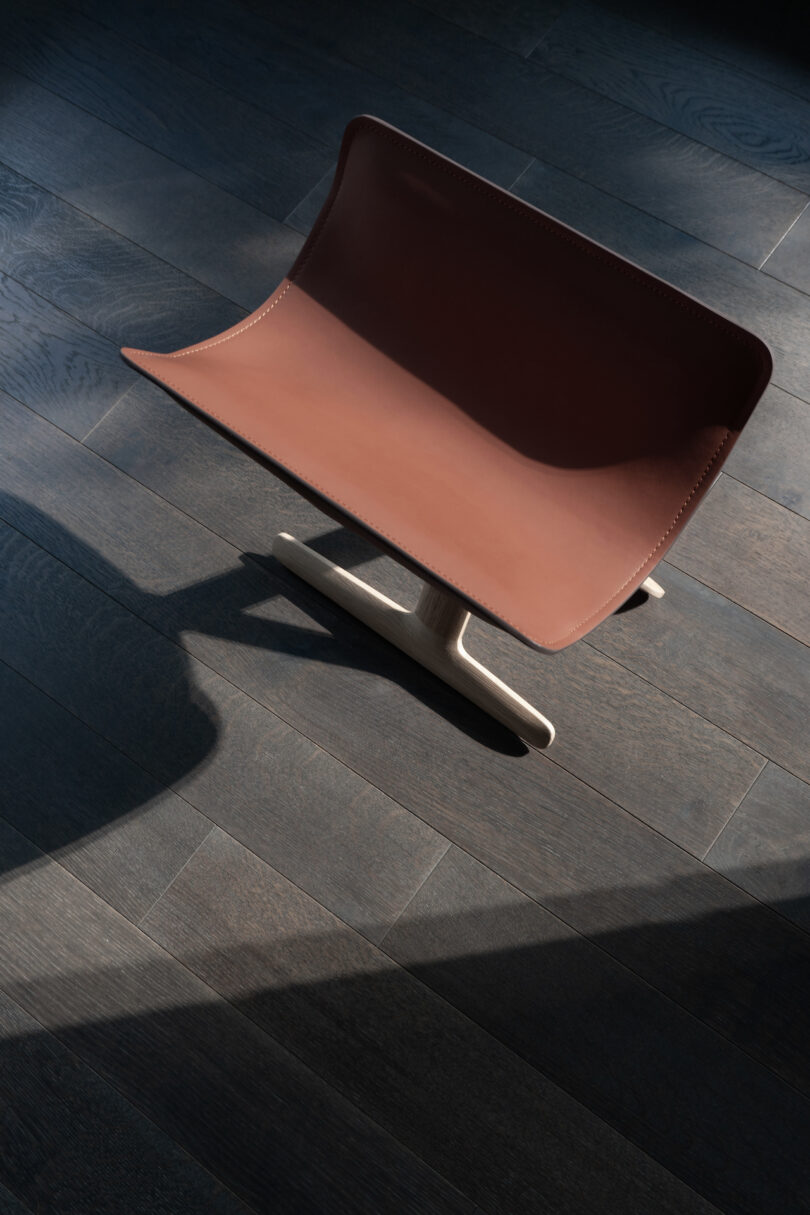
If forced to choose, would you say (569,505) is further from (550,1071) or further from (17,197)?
(17,197)

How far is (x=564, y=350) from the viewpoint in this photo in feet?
3.84

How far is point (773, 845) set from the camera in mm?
1362

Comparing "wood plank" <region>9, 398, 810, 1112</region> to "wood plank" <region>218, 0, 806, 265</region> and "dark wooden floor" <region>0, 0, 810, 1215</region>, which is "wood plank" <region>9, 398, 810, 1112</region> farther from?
"wood plank" <region>218, 0, 806, 265</region>

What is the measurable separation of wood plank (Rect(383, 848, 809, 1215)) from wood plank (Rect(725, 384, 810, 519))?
26.0 inches

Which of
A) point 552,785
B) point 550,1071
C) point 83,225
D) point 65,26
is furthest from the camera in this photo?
point 65,26

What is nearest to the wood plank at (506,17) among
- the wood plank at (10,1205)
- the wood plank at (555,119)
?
the wood plank at (555,119)

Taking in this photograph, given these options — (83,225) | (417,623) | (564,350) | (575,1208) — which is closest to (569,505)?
(564,350)

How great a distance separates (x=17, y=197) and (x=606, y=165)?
99 centimetres

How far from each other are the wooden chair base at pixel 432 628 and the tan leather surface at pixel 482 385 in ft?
0.85

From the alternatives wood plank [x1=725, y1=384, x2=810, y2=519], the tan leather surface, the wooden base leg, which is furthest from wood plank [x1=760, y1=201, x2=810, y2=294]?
the wooden base leg

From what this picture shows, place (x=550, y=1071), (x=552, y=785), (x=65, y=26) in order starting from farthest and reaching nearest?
(x=65, y=26) → (x=552, y=785) → (x=550, y=1071)

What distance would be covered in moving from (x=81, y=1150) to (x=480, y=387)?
3.27 feet

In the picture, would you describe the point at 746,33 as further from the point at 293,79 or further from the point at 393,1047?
the point at 393,1047

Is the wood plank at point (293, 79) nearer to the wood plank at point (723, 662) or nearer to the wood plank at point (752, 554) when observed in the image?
the wood plank at point (752, 554)
